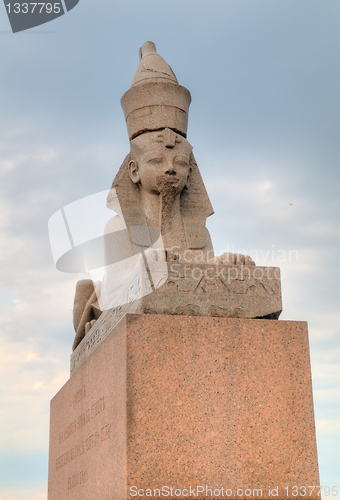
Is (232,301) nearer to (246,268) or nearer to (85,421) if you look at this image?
(246,268)

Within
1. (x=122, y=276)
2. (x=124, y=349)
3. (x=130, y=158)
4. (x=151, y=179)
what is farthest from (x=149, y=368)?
(x=130, y=158)

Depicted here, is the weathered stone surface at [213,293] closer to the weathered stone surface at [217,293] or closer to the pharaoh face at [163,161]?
the weathered stone surface at [217,293]

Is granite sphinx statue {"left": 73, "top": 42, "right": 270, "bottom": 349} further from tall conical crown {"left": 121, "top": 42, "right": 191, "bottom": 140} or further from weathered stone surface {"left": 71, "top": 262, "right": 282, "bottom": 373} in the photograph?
weathered stone surface {"left": 71, "top": 262, "right": 282, "bottom": 373}

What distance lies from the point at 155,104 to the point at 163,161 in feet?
2.07

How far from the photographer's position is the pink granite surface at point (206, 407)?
4031mm

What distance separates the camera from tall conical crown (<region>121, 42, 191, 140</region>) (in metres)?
5.82

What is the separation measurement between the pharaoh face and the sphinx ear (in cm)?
6

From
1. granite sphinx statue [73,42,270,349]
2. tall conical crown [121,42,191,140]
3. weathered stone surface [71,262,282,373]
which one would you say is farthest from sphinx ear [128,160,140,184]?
weathered stone surface [71,262,282,373]

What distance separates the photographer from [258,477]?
4.14m

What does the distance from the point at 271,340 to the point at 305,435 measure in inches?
26.8

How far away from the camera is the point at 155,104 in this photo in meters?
5.86

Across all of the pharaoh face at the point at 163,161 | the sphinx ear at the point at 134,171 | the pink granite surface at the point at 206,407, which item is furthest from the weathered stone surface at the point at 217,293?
the sphinx ear at the point at 134,171

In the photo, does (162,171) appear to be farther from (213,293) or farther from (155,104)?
(213,293)

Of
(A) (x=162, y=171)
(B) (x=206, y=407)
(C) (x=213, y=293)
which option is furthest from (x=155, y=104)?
(B) (x=206, y=407)
